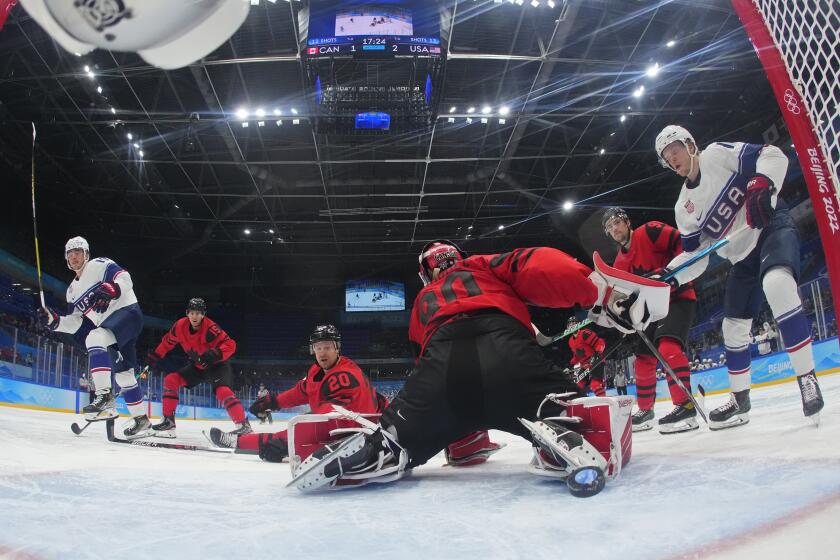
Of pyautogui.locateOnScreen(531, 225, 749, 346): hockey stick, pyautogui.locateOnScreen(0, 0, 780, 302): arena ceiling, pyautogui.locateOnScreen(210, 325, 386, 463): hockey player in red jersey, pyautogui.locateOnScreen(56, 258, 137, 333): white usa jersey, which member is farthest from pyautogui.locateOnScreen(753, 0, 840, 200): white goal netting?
pyautogui.locateOnScreen(0, 0, 780, 302): arena ceiling

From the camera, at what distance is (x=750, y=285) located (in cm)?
223

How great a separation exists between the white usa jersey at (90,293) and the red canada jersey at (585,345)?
3.52 meters

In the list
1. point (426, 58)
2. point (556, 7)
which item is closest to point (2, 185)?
point (426, 58)

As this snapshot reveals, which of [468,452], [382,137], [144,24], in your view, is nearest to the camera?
[144,24]

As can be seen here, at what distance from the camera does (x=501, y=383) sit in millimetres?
1422

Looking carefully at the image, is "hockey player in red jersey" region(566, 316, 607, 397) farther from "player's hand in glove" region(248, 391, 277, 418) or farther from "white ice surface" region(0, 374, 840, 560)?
"white ice surface" region(0, 374, 840, 560)

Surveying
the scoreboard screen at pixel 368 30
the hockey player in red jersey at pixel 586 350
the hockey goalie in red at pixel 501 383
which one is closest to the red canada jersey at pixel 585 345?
the hockey player in red jersey at pixel 586 350

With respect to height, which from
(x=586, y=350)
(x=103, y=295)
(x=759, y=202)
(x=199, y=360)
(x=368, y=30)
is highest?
(x=368, y=30)

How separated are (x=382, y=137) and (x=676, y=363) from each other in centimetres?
851

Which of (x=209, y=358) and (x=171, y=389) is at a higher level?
(x=209, y=358)

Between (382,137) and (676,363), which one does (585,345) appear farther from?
(382,137)

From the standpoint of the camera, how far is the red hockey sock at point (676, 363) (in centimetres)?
266

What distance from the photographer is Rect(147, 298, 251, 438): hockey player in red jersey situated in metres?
4.12

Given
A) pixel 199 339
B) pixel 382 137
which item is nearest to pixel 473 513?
pixel 199 339
